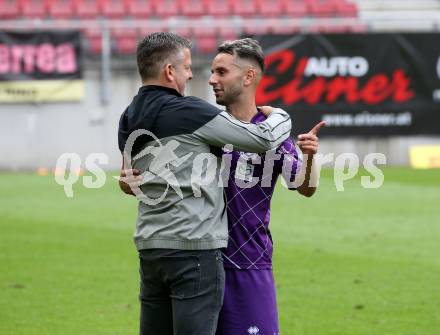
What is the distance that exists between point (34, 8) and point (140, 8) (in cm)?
273

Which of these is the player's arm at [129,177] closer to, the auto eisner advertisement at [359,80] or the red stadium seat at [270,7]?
the auto eisner advertisement at [359,80]

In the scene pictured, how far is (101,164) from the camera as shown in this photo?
21.3m

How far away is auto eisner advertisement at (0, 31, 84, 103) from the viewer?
2109 cm

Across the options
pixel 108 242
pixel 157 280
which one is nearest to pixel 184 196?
pixel 157 280

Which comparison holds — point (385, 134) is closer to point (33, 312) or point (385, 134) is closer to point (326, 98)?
point (326, 98)

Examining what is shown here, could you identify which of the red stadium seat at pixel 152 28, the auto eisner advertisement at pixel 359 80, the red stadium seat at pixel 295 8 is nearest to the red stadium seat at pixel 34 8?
the red stadium seat at pixel 152 28

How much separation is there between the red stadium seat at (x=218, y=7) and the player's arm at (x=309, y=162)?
816 inches

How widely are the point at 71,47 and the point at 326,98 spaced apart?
19.1 ft

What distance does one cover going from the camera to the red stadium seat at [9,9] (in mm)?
24234

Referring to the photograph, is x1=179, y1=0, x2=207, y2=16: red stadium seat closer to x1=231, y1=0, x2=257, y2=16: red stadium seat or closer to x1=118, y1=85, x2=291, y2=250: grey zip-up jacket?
x1=231, y1=0, x2=257, y2=16: red stadium seat

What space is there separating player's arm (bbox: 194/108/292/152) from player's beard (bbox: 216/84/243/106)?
0.40 metres

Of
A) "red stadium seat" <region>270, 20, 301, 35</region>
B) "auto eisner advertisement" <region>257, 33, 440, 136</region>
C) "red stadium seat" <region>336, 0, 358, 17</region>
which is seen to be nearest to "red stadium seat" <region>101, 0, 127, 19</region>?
"red stadium seat" <region>270, 20, 301, 35</region>

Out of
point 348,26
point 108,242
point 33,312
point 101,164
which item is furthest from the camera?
point 348,26

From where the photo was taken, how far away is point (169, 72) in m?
4.40
